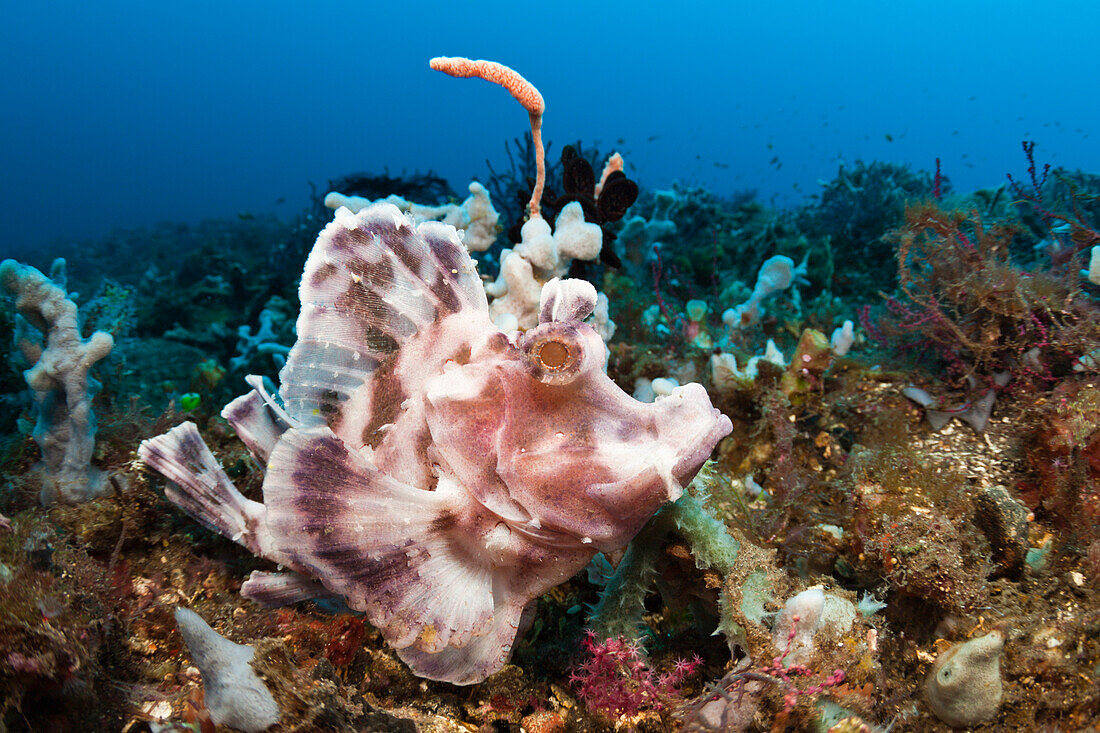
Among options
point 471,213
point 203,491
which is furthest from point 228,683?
point 471,213

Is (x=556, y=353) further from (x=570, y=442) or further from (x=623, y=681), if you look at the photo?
(x=623, y=681)

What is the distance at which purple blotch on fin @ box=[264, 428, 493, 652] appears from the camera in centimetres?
211

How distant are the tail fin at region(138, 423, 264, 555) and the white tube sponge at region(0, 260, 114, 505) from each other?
835 mm

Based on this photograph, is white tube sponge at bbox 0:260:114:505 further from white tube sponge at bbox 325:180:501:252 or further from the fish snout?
the fish snout

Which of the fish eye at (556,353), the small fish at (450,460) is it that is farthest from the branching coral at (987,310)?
the fish eye at (556,353)

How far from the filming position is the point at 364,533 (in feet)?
6.93

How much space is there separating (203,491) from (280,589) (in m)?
0.66

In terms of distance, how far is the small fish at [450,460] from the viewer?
80.2 inches

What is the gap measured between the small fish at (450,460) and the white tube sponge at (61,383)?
64.2 inches

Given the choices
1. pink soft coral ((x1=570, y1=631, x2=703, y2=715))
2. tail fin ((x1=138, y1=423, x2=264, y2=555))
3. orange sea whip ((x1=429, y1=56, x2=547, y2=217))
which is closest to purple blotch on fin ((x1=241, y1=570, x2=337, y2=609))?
tail fin ((x1=138, y1=423, x2=264, y2=555))

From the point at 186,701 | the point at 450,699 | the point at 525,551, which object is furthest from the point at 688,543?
the point at 186,701

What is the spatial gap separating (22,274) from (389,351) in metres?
2.34

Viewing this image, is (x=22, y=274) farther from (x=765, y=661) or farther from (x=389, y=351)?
(x=765, y=661)

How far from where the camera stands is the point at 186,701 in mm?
2166
